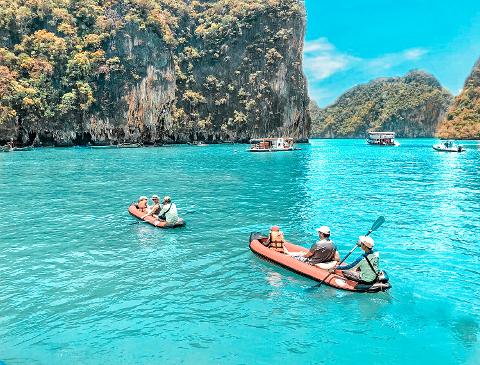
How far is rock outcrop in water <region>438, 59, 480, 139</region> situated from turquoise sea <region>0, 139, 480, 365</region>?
142 m

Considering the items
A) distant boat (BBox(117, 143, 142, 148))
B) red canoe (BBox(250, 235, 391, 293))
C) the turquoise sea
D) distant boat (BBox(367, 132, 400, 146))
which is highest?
distant boat (BBox(367, 132, 400, 146))

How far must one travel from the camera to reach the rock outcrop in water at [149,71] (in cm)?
10100

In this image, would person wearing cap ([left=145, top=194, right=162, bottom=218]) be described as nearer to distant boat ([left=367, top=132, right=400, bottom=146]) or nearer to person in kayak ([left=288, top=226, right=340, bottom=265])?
person in kayak ([left=288, top=226, right=340, bottom=265])

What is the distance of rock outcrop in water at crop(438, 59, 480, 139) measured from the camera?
151 m

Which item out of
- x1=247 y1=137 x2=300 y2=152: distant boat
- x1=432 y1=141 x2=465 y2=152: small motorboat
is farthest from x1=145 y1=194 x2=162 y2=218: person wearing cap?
x1=432 y1=141 x2=465 y2=152: small motorboat

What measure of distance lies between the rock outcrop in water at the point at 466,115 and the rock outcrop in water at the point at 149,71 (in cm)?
5687

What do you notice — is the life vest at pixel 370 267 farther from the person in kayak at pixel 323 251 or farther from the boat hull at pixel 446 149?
the boat hull at pixel 446 149

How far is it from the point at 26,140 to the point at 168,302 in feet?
329

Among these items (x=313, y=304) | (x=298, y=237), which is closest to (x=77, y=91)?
(x=298, y=237)

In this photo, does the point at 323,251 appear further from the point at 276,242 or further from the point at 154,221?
the point at 154,221

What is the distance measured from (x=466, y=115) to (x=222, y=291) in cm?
16588

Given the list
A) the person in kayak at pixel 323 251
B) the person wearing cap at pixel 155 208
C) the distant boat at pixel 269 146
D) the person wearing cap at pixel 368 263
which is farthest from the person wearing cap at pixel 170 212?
the distant boat at pixel 269 146

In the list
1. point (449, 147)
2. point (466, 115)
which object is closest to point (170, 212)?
point (449, 147)

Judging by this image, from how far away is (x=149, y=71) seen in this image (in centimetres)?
11269
